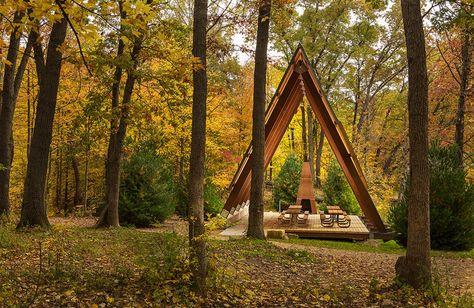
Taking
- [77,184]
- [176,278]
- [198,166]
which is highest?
[77,184]

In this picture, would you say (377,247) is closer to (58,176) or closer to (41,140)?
(41,140)

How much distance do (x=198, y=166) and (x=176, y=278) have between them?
1.44 meters

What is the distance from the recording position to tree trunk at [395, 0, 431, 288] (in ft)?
22.9

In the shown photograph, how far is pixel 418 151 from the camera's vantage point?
23.0 ft

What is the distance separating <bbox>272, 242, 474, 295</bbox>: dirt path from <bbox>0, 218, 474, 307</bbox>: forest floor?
0.08 ft

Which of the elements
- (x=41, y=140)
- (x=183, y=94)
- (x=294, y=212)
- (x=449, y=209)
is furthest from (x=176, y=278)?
(x=294, y=212)

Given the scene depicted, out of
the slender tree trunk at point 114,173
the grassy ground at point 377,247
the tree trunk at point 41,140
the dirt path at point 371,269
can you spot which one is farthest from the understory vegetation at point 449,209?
the tree trunk at point 41,140

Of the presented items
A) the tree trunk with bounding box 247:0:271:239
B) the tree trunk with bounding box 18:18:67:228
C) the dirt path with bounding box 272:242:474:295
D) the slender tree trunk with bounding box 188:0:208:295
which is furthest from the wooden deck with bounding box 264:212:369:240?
the slender tree trunk with bounding box 188:0:208:295

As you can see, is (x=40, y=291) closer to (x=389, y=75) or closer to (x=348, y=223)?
(x=348, y=223)

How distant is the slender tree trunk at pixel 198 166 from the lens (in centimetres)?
577

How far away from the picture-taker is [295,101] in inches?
676

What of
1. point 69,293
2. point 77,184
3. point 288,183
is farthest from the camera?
point 77,184

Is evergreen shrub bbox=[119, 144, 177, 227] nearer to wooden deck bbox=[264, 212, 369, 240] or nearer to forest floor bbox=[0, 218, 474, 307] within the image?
wooden deck bbox=[264, 212, 369, 240]

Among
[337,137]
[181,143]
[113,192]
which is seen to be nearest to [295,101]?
[337,137]
